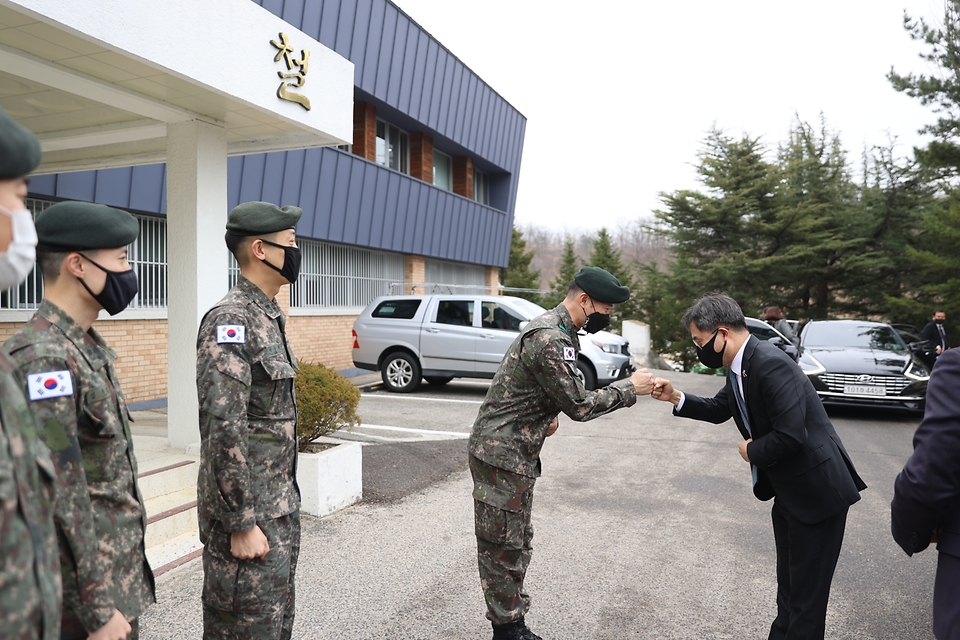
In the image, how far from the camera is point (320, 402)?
18.3 feet

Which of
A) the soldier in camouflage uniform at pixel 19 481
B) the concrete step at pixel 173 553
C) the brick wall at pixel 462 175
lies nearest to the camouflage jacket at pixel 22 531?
the soldier in camouflage uniform at pixel 19 481

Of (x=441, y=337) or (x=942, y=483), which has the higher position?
(x=942, y=483)

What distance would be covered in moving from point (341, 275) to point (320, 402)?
9940 mm

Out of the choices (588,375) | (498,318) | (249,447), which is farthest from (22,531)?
(498,318)

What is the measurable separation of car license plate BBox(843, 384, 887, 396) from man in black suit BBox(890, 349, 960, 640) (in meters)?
8.93

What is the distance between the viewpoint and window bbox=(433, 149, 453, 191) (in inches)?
765

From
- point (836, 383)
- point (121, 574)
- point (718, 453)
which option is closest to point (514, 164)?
point (836, 383)

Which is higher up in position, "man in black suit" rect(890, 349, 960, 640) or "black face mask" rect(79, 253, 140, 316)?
"black face mask" rect(79, 253, 140, 316)

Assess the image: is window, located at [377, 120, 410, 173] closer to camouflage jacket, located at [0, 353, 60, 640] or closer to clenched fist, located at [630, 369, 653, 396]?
clenched fist, located at [630, 369, 653, 396]

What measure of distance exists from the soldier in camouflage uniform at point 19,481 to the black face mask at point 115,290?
648 mm

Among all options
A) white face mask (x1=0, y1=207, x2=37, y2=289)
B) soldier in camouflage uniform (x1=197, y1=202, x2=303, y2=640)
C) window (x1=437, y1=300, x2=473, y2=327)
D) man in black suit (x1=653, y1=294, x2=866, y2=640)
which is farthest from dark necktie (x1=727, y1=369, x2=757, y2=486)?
window (x1=437, y1=300, x2=473, y2=327)

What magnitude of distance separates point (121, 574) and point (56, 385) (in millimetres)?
635

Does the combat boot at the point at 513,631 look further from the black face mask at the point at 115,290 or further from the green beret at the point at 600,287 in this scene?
the black face mask at the point at 115,290

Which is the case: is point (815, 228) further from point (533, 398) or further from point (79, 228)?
point (79, 228)
